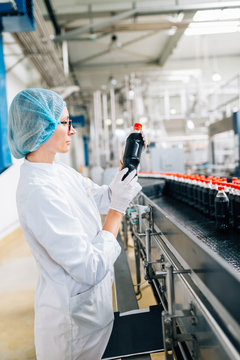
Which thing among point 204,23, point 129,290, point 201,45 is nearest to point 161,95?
point 201,45

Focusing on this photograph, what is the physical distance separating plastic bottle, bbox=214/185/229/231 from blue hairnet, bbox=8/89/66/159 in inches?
32.7

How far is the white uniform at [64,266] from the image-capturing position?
0.81m

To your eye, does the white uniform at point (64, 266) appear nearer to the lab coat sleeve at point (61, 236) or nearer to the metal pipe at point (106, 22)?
the lab coat sleeve at point (61, 236)

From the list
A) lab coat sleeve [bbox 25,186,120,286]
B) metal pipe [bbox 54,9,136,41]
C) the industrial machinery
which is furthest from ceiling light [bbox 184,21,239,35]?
lab coat sleeve [bbox 25,186,120,286]

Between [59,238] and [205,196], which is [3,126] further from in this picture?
[59,238]

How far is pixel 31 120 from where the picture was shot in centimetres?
94

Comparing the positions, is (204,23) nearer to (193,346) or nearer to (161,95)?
(161,95)

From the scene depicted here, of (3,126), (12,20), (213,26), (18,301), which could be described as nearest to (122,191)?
(18,301)

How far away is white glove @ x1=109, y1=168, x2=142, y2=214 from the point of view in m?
1.02

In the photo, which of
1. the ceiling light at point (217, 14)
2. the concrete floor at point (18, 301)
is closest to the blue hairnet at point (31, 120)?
the concrete floor at point (18, 301)

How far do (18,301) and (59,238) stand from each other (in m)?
2.04

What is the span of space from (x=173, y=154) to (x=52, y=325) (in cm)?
437

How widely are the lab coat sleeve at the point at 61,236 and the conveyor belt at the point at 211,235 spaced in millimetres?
462

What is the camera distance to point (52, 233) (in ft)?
2.60
